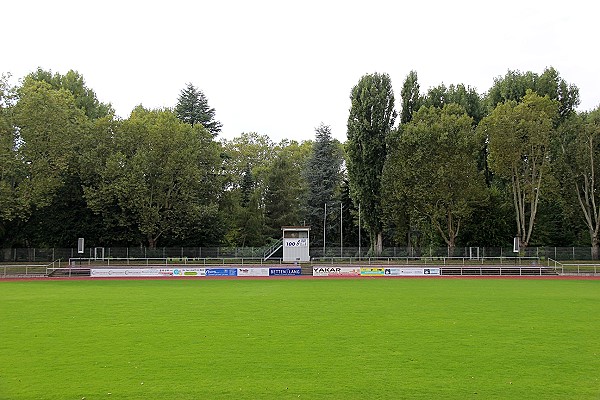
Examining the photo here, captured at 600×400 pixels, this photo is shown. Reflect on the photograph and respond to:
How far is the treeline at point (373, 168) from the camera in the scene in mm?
52003

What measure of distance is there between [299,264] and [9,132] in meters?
28.4

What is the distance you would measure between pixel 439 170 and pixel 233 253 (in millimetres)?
21100

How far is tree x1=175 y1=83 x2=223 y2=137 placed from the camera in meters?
73.3

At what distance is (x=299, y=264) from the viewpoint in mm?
52094

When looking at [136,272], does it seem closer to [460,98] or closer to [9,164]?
[9,164]

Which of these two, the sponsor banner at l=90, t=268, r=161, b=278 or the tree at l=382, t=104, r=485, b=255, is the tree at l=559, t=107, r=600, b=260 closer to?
the tree at l=382, t=104, r=485, b=255

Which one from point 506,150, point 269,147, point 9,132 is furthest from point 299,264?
point 269,147

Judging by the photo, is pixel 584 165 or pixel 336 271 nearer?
pixel 336 271

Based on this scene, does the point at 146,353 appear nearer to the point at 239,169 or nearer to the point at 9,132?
the point at 9,132

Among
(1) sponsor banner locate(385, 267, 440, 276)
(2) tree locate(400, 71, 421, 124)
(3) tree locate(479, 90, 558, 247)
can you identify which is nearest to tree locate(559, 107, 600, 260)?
(3) tree locate(479, 90, 558, 247)

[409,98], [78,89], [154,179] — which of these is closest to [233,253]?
[154,179]

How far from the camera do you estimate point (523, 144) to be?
53438 millimetres

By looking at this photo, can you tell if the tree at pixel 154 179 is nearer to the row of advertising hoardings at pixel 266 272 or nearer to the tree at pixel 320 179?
the row of advertising hoardings at pixel 266 272

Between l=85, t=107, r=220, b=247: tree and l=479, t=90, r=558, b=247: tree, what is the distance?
28507mm
